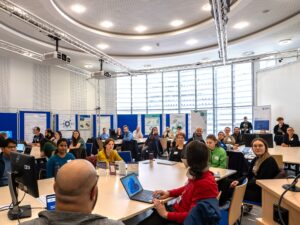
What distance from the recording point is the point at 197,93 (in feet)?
36.6

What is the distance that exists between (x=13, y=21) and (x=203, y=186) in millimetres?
6061

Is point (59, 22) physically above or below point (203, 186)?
above

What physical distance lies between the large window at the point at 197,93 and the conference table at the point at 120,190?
7.05 metres

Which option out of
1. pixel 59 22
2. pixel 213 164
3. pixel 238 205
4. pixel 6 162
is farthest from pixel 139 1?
pixel 238 205

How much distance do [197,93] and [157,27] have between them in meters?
4.94

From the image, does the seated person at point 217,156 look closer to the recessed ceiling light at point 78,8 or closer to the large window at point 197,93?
the recessed ceiling light at point 78,8

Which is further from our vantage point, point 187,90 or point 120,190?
point 187,90

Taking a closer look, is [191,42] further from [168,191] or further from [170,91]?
[168,191]

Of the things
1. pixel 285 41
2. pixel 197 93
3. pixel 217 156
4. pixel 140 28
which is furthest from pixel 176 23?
pixel 197 93

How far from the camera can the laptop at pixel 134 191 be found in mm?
2348

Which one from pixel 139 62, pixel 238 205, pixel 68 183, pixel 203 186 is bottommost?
pixel 238 205

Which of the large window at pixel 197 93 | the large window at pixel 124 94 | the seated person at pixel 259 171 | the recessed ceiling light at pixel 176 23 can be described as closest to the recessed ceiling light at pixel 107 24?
the recessed ceiling light at pixel 176 23

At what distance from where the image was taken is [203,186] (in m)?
1.97

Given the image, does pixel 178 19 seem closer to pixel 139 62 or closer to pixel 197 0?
pixel 197 0
